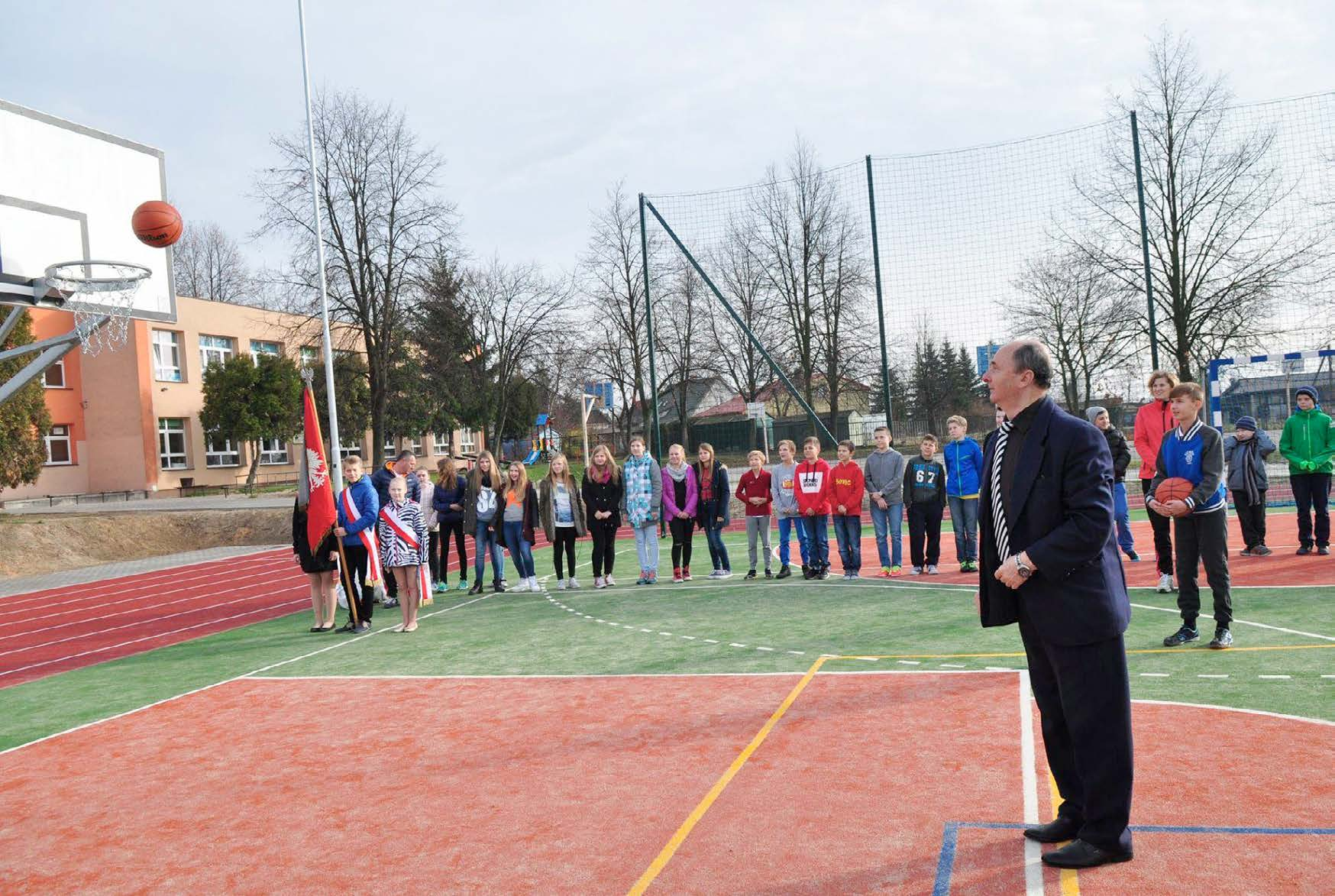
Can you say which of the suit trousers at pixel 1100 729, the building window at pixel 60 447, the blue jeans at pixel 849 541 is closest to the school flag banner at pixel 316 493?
the blue jeans at pixel 849 541

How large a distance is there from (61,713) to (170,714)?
1205 mm

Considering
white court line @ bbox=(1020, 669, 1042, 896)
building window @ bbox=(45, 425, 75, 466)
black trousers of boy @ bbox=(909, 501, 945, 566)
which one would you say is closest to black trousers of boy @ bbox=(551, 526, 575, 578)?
black trousers of boy @ bbox=(909, 501, 945, 566)

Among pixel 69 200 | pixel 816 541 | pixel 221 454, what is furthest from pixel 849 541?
pixel 221 454

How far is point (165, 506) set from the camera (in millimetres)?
37469

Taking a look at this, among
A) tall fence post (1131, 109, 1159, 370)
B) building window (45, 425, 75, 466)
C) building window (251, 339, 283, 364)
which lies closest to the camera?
tall fence post (1131, 109, 1159, 370)

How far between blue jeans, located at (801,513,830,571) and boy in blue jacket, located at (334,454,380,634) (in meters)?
5.35

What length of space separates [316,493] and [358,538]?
0.73 metres

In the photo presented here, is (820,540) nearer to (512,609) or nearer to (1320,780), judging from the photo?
(512,609)

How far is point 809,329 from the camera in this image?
71.1 feet

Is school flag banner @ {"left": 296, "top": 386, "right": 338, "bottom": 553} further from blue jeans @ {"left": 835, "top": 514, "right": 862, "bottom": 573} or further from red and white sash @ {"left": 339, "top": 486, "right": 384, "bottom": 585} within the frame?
blue jeans @ {"left": 835, "top": 514, "right": 862, "bottom": 573}

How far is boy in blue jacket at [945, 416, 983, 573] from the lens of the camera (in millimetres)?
12789

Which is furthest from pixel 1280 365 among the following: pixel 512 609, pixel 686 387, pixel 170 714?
pixel 686 387

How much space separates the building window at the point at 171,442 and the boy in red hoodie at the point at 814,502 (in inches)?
1686

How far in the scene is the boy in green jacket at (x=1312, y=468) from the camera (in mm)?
12156
